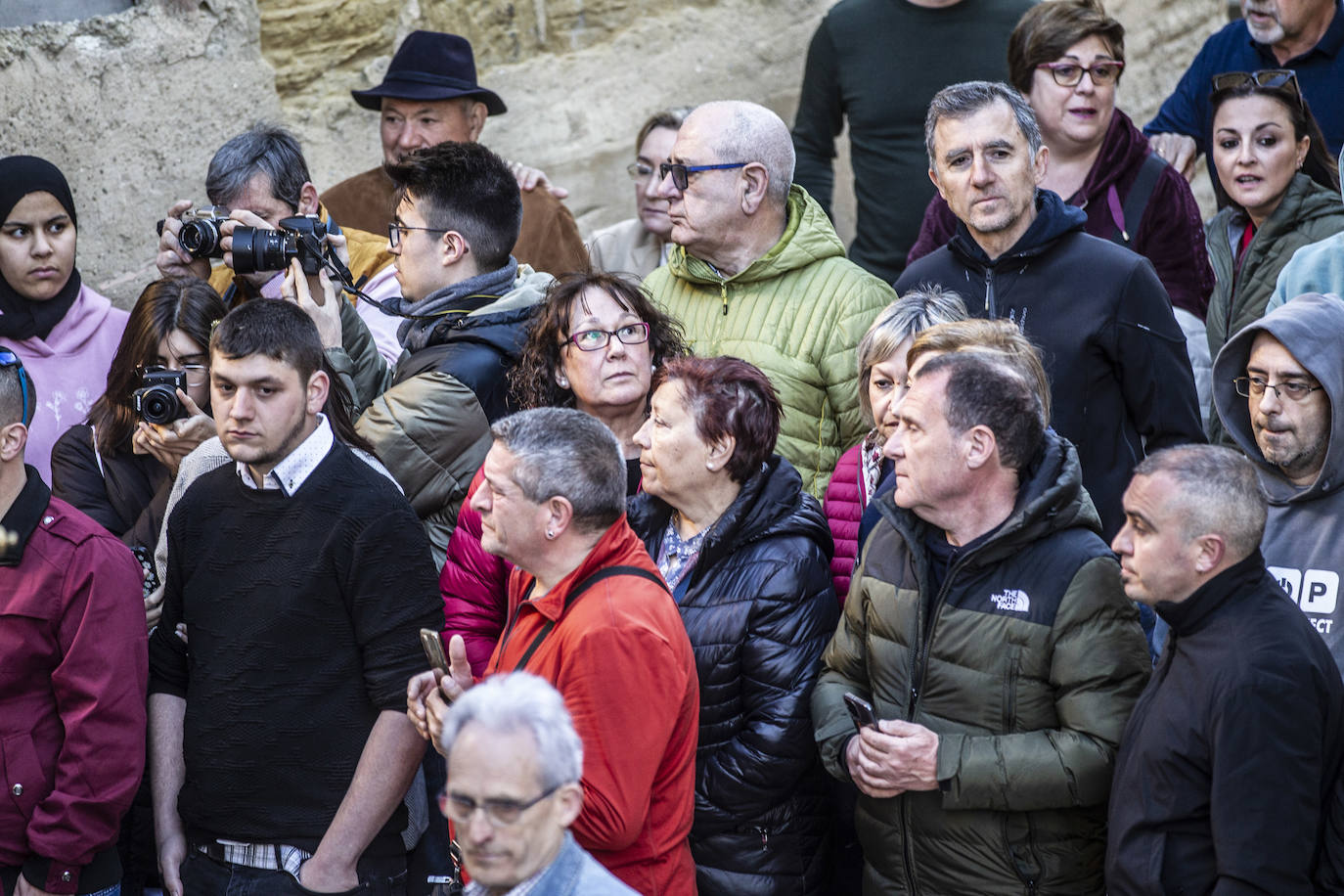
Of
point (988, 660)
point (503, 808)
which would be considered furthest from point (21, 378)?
point (988, 660)

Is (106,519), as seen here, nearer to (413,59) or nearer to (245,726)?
(245,726)

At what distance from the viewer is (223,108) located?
18.3 feet

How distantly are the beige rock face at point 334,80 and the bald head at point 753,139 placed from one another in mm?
2060

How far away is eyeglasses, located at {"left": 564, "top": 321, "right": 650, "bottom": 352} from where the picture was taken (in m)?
3.76

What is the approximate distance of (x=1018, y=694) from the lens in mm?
2975

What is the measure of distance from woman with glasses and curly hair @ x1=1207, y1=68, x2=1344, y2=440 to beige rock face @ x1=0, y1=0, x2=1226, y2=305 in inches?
86.8

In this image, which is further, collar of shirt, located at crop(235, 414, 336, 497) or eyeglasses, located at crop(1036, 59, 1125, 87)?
eyeglasses, located at crop(1036, 59, 1125, 87)

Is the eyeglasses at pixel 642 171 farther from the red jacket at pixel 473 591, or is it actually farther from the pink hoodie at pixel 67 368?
the red jacket at pixel 473 591

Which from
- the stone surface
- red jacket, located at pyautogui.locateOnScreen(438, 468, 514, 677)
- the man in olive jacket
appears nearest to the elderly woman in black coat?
the man in olive jacket

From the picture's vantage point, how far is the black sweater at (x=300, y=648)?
328cm

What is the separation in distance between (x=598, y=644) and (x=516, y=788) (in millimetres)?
555

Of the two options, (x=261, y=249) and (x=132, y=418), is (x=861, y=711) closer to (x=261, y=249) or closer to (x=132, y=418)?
(x=261, y=249)

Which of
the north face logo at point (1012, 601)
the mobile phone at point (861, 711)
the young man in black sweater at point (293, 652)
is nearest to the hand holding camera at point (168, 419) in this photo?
the young man in black sweater at point (293, 652)

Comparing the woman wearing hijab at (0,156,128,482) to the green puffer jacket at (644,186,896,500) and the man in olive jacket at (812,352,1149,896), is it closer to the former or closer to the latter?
the green puffer jacket at (644,186,896,500)
